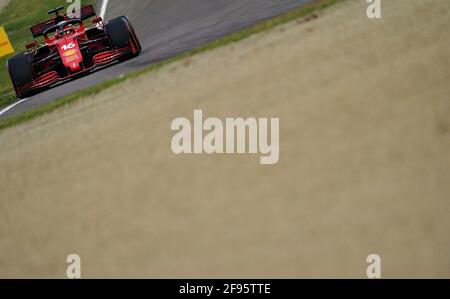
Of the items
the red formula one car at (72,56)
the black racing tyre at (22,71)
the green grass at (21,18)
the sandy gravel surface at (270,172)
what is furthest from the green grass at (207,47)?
the green grass at (21,18)

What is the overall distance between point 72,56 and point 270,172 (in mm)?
6213

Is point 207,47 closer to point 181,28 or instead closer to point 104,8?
point 181,28

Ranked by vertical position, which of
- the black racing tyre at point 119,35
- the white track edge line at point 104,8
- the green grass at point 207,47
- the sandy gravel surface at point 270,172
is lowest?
the sandy gravel surface at point 270,172

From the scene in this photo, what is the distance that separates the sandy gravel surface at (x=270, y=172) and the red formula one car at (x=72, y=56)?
204 centimetres

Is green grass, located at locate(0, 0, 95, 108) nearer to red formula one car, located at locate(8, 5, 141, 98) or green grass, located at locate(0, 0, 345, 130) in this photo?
red formula one car, located at locate(8, 5, 141, 98)

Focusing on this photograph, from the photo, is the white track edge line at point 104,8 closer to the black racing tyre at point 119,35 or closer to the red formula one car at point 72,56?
the red formula one car at point 72,56

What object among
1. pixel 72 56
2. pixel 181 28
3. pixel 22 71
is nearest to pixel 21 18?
pixel 181 28

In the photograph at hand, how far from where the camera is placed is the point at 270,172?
Answer: 17.2 ft

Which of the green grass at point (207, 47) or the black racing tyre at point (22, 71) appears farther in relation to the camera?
the black racing tyre at point (22, 71)

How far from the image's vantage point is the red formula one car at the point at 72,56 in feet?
33.1

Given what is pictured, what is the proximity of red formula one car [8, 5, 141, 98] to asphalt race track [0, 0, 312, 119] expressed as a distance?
0.31m

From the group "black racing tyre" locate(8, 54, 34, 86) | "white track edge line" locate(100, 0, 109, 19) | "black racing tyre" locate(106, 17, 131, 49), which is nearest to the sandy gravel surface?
"black racing tyre" locate(106, 17, 131, 49)

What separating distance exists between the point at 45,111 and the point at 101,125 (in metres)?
2.29
